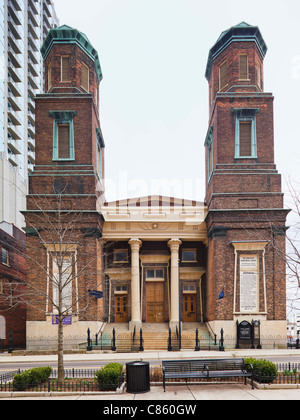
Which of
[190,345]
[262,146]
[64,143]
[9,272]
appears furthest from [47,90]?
[190,345]

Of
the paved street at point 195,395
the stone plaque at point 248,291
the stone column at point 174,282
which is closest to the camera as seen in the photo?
the paved street at point 195,395

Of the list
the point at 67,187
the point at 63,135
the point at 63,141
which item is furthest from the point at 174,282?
the point at 63,135

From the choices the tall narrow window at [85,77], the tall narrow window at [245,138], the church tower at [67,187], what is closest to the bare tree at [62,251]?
the church tower at [67,187]

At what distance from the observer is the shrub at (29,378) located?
13945mm

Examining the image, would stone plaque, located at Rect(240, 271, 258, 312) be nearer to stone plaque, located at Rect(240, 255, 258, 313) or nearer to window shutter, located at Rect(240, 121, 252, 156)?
stone plaque, located at Rect(240, 255, 258, 313)

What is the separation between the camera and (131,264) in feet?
117

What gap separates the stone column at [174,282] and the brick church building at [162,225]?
86 millimetres

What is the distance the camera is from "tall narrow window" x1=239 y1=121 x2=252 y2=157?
113 ft

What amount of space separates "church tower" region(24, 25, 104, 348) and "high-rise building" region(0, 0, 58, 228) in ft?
88.2

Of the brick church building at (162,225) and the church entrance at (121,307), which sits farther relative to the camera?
the church entrance at (121,307)

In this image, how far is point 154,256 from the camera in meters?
37.7

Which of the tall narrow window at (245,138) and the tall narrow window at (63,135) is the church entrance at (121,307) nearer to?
the tall narrow window at (63,135)
